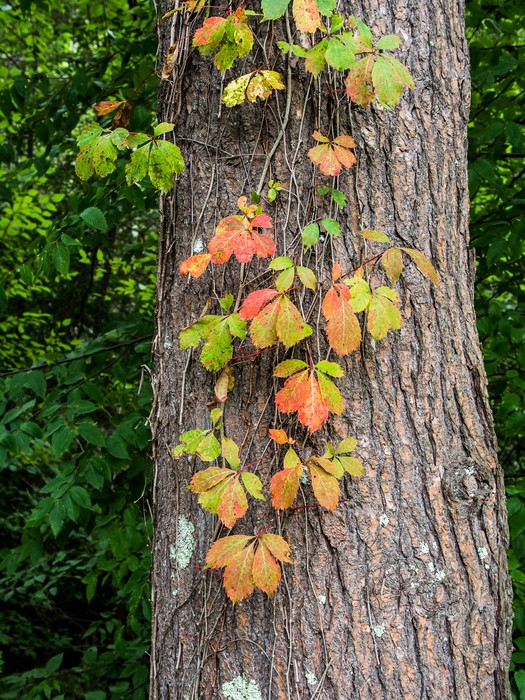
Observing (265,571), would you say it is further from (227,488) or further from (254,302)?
(254,302)

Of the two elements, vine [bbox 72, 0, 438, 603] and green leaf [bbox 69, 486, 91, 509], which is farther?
green leaf [bbox 69, 486, 91, 509]

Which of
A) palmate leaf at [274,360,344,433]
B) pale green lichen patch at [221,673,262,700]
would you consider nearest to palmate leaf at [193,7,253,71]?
palmate leaf at [274,360,344,433]

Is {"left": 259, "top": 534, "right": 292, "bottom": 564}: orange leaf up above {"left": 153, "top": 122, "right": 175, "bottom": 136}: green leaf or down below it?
below

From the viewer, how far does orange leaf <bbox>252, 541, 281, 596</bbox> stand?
121 centimetres

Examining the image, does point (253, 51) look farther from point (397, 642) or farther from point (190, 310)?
point (397, 642)

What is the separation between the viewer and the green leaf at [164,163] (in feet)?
4.60

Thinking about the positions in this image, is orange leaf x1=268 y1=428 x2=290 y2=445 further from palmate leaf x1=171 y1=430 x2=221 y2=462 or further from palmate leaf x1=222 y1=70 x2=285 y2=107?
palmate leaf x1=222 y1=70 x2=285 y2=107

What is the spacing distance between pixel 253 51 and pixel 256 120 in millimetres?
166

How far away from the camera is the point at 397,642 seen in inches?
50.6

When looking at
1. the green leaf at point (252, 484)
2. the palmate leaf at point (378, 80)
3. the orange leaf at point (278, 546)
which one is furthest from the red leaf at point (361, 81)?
the orange leaf at point (278, 546)

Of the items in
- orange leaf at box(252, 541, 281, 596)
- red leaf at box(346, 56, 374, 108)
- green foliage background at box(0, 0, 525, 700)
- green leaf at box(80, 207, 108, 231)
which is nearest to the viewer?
orange leaf at box(252, 541, 281, 596)

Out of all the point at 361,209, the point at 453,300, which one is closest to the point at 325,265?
the point at 361,209

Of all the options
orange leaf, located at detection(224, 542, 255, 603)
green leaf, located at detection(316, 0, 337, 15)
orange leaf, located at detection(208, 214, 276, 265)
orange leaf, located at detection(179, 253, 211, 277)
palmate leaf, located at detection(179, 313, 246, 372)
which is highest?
green leaf, located at detection(316, 0, 337, 15)

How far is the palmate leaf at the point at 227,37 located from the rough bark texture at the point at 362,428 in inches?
4.0
